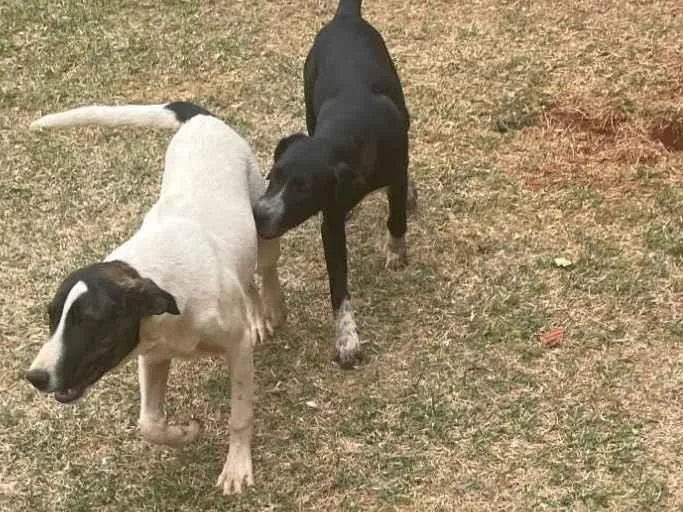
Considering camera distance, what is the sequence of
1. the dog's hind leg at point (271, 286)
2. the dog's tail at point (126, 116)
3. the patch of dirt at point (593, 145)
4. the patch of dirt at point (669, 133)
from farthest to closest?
the patch of dirt at point (669, 133), the patch of dirt at point (593, 145), the dog's hind leg at point (271, 286), the dog's tail at point (126, 116)

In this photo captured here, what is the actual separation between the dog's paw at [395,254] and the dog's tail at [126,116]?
3.69ft

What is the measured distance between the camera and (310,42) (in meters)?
7.03

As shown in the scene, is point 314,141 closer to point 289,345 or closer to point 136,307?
point 289,345

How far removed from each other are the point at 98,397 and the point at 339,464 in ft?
3.68

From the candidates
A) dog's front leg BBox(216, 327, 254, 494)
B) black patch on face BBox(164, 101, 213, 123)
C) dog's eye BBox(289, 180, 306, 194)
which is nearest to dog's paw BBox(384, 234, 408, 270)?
dog's eye BBox(289, 180, 306, 194)

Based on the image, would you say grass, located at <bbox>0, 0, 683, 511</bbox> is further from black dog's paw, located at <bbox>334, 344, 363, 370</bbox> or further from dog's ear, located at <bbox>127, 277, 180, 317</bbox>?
dog's ear, located at <bbox>127, 277, 180, 317</bbox>

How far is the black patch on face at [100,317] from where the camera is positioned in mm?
3152

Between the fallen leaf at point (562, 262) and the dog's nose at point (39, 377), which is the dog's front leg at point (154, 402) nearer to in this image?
the dog's nose at point (39, 377)

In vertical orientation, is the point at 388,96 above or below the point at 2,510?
above

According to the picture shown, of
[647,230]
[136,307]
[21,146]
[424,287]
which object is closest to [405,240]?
[424,287]

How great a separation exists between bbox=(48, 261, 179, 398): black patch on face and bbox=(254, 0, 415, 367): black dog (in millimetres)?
964

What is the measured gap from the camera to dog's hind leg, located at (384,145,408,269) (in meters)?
4.66

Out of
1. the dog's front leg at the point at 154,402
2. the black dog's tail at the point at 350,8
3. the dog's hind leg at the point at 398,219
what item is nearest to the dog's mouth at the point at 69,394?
the dog's front leg at the point at 154,402

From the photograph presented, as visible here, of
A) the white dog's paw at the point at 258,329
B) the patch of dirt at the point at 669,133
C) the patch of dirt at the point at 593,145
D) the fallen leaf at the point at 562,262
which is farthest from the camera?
the patch of dirt at the point at 669,133
